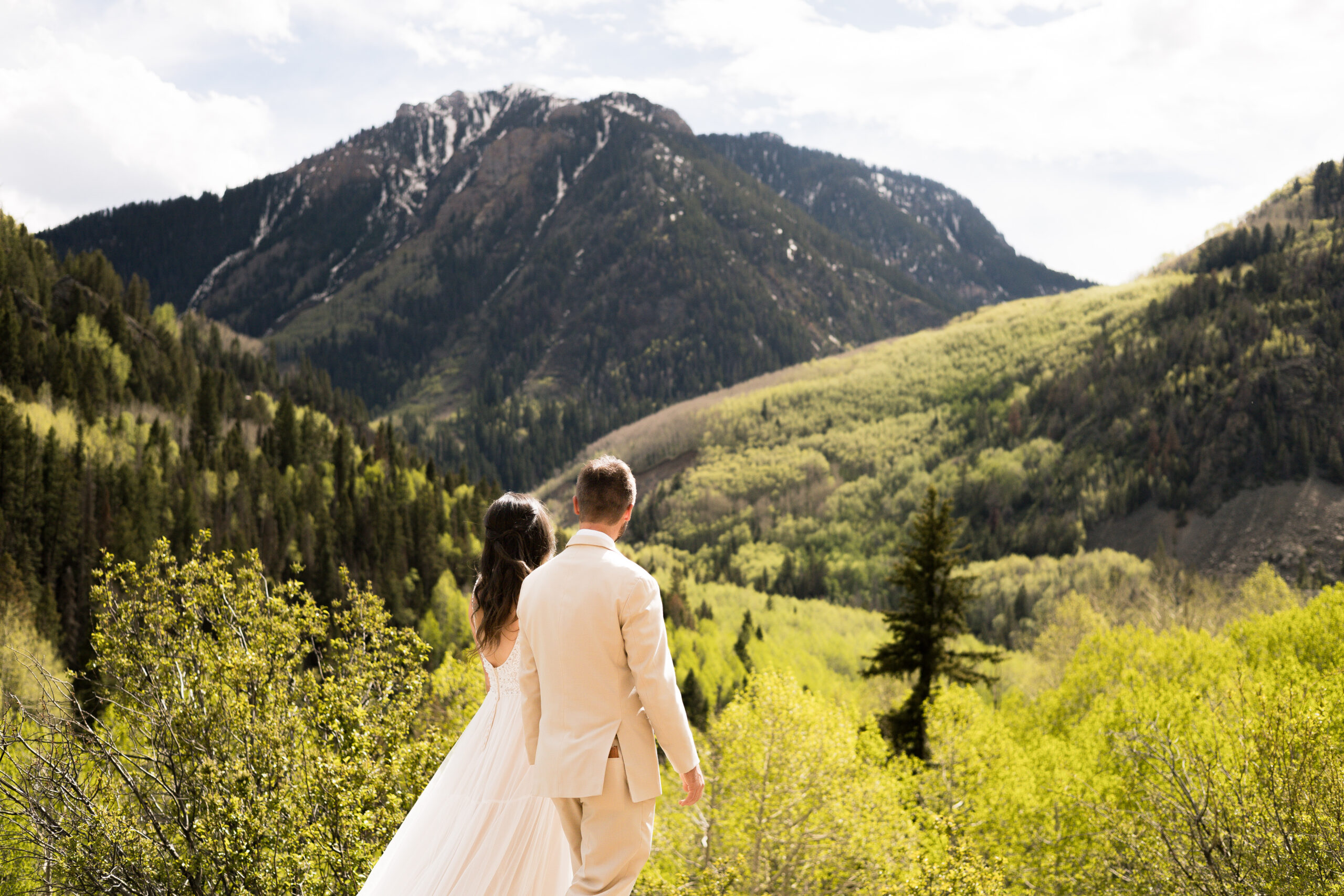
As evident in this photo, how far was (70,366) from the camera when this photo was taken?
336ft

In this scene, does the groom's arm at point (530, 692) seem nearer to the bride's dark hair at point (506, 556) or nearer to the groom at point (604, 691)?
the groom at point (604, 691)

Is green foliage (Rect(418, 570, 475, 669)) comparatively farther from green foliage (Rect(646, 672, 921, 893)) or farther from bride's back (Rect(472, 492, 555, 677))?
bride's back (Rect(472, 492, 555, 677))

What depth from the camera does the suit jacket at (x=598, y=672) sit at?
18.6 ft

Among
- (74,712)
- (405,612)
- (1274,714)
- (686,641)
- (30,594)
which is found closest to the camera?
(74,712)

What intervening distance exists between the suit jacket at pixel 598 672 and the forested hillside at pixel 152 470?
46.6 meters

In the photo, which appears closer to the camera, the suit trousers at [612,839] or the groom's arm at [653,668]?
the groom's arm at [653,668]

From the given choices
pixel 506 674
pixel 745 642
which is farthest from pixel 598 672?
pixel 745 642

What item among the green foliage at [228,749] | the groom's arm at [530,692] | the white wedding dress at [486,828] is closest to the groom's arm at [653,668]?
the groom's arm at [530,692]

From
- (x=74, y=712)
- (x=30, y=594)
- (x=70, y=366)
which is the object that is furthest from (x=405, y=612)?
(x=74, y=712)

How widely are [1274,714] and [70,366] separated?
122 m

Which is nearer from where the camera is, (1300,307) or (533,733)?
(533,733)

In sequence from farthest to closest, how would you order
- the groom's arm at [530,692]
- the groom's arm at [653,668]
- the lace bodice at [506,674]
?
the lace bodice at [506,674] → the groom's arm at [530,692] → the groom's arm at [653,668]

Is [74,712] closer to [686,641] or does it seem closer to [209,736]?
[209,736]

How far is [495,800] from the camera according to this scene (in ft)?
23.3
